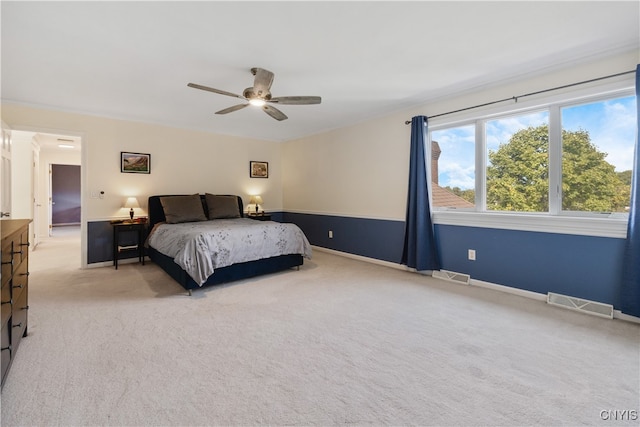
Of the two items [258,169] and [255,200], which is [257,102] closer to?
[255,200]

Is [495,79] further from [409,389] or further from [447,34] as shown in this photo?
[409,389]

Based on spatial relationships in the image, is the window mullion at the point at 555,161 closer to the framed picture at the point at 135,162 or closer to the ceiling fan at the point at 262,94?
the ceiling fan at the point at 262,94

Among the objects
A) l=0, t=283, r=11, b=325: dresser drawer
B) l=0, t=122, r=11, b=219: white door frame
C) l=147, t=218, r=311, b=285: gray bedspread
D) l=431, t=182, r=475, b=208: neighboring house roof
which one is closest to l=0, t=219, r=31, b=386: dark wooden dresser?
l=0, t=283, r=11, b=325: dresser drawer

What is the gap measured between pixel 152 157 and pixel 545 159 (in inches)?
225

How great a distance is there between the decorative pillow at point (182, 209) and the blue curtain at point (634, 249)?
5.34m

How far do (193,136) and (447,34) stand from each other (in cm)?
463

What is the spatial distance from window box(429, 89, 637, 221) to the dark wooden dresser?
4267mm

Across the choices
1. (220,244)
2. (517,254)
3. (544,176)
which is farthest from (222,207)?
(544,176)

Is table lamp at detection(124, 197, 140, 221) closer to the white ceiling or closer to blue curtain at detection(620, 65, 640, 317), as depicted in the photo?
the white ceiling

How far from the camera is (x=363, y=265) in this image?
15.7 feet

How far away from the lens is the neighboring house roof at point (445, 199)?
13.0 ft

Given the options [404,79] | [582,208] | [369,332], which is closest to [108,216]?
[369,332]

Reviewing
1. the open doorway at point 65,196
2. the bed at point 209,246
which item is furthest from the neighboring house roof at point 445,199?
the open doorway at point 65,196

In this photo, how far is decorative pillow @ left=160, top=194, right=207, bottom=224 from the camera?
15.6 feet
